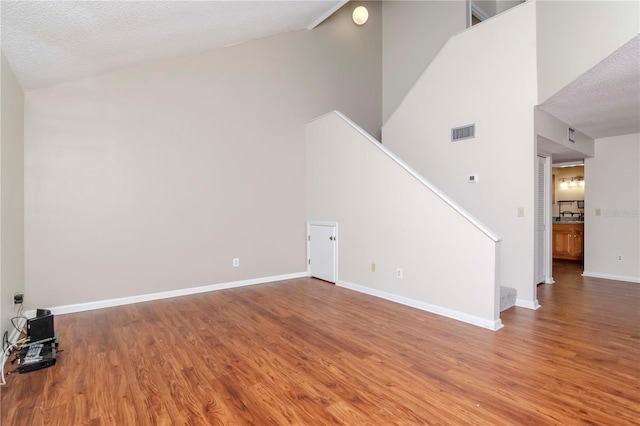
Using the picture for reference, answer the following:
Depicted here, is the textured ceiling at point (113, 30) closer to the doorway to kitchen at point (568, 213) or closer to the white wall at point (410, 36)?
the white wall at point (410, 36)

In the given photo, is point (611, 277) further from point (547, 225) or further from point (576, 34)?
point (576, 34)

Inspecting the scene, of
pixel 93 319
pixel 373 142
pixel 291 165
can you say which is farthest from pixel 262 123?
pixel 93 319

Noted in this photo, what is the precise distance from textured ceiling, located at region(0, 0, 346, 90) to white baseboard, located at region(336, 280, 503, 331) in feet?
12.2

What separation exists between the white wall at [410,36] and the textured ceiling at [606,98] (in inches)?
103

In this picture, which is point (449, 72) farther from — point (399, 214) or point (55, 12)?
point (55, 12)

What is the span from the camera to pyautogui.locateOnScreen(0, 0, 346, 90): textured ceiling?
84.6 inches

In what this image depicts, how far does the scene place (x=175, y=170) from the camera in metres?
4.32

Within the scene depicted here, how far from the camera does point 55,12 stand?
207cm

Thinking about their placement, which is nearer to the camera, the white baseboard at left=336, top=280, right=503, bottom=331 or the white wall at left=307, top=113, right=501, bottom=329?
the white baseboard at left=336, top=280, right=503, bottom=331

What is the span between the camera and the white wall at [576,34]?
8.47 feet

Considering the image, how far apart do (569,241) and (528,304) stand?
15.2 feet

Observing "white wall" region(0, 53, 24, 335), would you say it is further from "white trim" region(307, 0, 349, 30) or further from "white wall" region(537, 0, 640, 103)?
"white wall" region(537, 0, 640, 103)

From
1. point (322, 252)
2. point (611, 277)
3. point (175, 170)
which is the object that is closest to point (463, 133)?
point (322, 252)

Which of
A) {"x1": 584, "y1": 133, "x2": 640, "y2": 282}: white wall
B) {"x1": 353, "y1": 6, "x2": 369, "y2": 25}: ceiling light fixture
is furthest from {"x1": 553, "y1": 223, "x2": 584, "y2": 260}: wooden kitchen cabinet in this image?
{"x1": 353, "y1": 6, "x2": 369, "y2": 25}: ceiling light fixture
